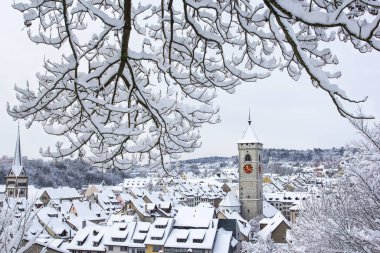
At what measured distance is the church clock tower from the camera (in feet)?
207

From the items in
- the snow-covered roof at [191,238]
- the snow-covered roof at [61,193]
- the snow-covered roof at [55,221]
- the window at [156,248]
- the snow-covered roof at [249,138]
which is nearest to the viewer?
the snow-covered roof at [191,238]

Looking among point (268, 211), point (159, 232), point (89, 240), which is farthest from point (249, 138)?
point (89, 240)

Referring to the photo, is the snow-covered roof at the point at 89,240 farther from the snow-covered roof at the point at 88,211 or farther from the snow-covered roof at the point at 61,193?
the snow-covered roof at the point at 61,193

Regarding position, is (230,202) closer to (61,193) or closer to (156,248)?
(156,248)

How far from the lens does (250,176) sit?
210ft

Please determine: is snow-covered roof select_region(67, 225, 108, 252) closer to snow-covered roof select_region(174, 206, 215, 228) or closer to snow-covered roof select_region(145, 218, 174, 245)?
snow-covered roof select_region(145, 218, 174, 245)

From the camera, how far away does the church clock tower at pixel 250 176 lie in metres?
63.2

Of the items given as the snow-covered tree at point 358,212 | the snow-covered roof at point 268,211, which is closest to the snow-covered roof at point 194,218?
the snow-covered tree at point 358,212

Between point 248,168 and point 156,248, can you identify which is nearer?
point 156,248

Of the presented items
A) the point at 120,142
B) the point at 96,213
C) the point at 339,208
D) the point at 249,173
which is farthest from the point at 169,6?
the point at 249,173

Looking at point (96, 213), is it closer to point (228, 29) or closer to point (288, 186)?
point (228, 29)

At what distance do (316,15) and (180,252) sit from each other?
3282cm

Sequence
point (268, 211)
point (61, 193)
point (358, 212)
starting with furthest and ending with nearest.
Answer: point (61, 193) < point (268, 211) < point (358, 212)

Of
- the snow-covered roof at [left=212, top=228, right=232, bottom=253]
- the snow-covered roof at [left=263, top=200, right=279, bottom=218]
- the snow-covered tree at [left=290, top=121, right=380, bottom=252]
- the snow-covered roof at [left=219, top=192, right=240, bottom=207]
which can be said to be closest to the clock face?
the snow-covered roof at [left=219, top=192, right=240, bottom=207]
